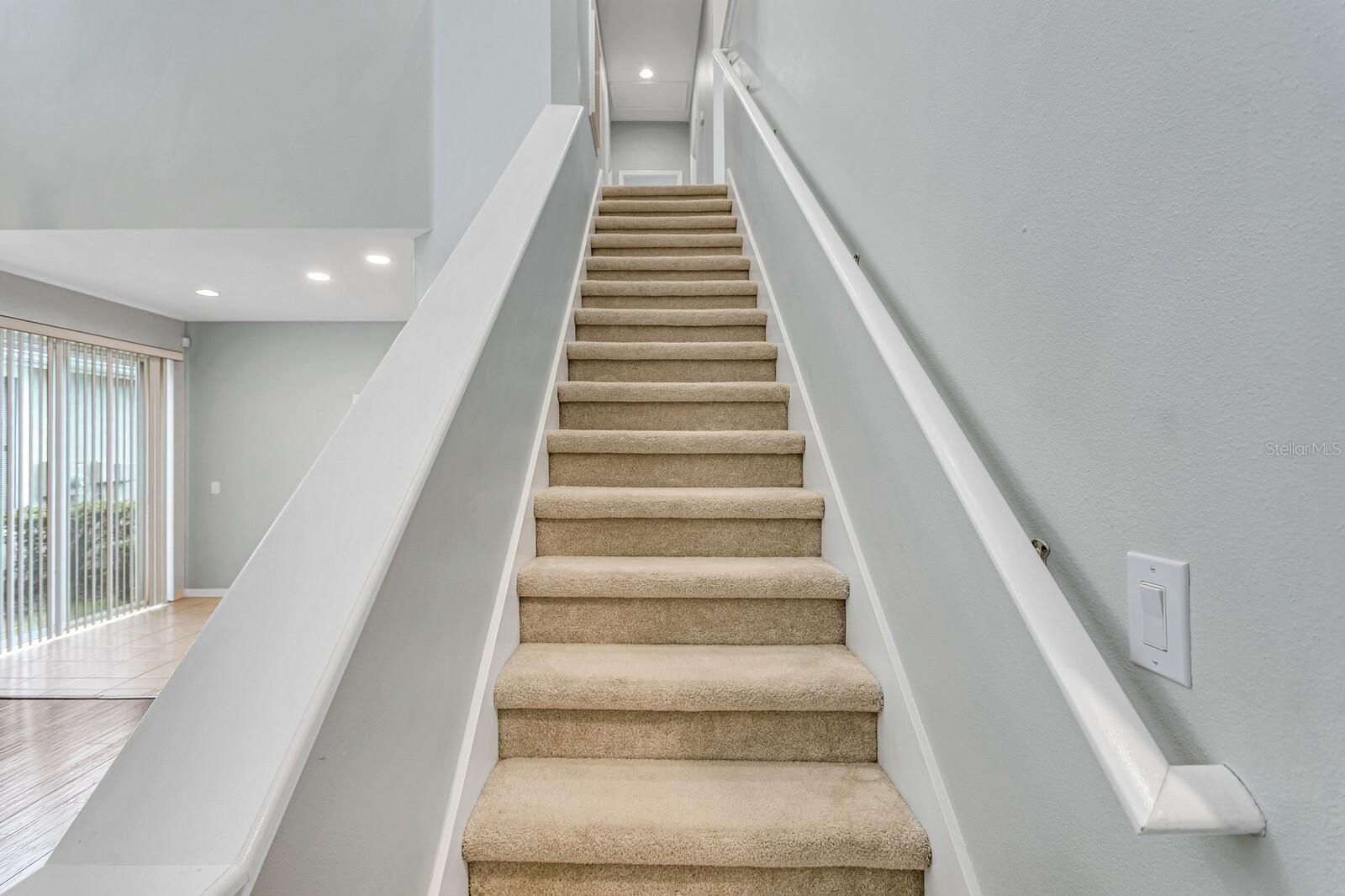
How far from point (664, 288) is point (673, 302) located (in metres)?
0.07

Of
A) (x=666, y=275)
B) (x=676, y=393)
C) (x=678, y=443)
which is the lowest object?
(x=678, y=443)

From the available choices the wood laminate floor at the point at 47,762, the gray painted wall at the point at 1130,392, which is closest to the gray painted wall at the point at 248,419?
the wood laminate floor at the point at 47,762

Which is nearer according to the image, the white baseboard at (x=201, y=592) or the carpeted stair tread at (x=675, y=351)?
the carpeted stair tread at (x=675, y=351)

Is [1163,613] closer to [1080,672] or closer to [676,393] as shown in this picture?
[1080,672]

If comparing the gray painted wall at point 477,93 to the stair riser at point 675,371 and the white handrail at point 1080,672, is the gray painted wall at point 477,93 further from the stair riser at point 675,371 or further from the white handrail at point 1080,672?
the white handrail at point 1080,672

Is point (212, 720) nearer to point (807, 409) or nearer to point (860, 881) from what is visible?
point (860, 881)

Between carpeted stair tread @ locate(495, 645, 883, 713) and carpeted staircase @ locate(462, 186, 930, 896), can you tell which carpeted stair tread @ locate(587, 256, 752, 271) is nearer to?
carpeted staircase @ locate(462, 186, 930, 896)

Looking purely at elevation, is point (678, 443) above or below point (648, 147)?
below

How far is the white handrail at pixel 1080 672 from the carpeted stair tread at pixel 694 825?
564 millimetres

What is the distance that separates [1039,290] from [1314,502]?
40 cm

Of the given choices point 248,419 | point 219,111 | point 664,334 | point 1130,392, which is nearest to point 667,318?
point 664,334

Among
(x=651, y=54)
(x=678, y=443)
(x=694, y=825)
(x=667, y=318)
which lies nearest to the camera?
(x=694, y=825)

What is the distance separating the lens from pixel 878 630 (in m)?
1.27

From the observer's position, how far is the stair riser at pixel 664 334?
244cm
